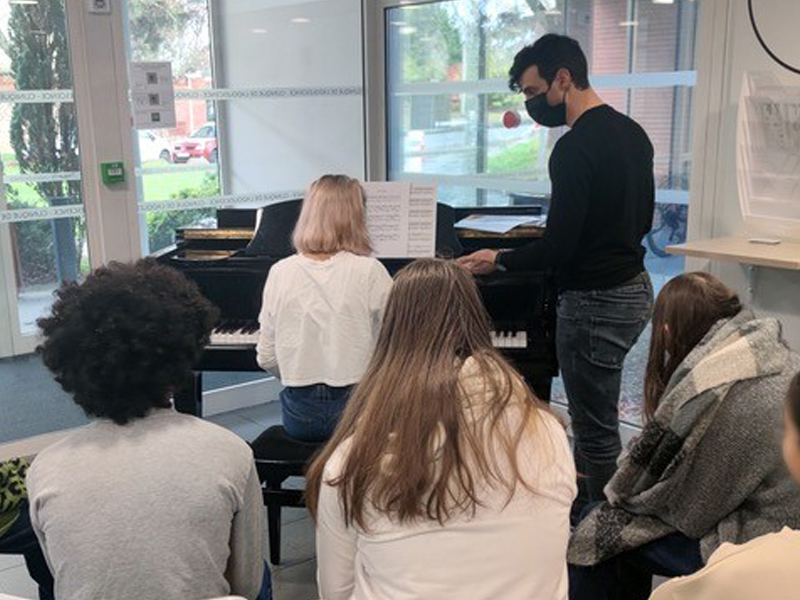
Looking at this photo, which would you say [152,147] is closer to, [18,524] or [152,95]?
[152,95]

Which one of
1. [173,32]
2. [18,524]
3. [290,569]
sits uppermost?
[173,32]

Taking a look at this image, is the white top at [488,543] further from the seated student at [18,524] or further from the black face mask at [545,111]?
the black face mask at [545,111]

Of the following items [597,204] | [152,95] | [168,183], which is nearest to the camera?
[597,204]

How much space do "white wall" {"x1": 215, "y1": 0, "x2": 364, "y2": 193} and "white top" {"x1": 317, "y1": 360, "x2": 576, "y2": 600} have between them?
2892mm

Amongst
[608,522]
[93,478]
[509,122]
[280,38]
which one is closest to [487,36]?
[509,122]

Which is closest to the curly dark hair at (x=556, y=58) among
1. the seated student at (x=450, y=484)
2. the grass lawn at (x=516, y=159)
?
the grass lawn at (x=516, y=159)

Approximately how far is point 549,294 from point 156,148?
6.17 feet

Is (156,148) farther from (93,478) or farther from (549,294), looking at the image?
(93,478)

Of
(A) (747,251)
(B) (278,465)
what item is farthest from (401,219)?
(A) (747,251)

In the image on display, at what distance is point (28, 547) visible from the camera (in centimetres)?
187

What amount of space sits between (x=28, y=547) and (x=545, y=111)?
1.86 metres

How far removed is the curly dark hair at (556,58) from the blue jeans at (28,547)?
182 centimetres

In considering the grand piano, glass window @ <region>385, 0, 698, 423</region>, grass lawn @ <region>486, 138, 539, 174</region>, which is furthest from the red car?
grass lawn @ <region>486, 138, 539, 174</region>

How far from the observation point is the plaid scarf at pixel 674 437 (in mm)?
1647
